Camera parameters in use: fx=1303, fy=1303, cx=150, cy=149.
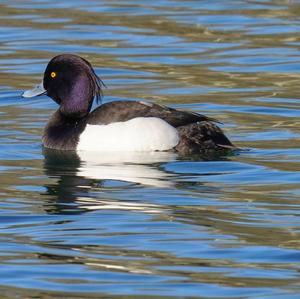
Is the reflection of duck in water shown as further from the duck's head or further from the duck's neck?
the duck's head

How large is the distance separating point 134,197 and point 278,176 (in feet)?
4.61

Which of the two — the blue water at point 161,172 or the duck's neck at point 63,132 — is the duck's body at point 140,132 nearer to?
the duck's neck at point 63,132

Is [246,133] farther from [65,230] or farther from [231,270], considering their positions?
[231,270]

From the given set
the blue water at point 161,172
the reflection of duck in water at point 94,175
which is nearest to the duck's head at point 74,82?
the blue water at point 161,172

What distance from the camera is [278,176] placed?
10719 mm

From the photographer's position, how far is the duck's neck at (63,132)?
12.1 meters

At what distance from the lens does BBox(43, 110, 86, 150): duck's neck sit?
39.8ft

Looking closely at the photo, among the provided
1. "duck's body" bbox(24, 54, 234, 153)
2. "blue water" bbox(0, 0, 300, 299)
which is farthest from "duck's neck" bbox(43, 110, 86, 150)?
"blue water" bbox(0, 0, 300, 299)

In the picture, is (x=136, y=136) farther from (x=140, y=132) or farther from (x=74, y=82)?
(x=74, y=82)

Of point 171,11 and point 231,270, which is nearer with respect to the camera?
point 231,270

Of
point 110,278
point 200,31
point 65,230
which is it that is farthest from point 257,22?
point 110,278

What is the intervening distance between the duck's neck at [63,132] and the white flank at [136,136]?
0.71 feet

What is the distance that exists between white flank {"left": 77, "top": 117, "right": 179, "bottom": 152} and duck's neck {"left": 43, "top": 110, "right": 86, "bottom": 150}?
217mm

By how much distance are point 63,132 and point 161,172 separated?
1582 millimetres
